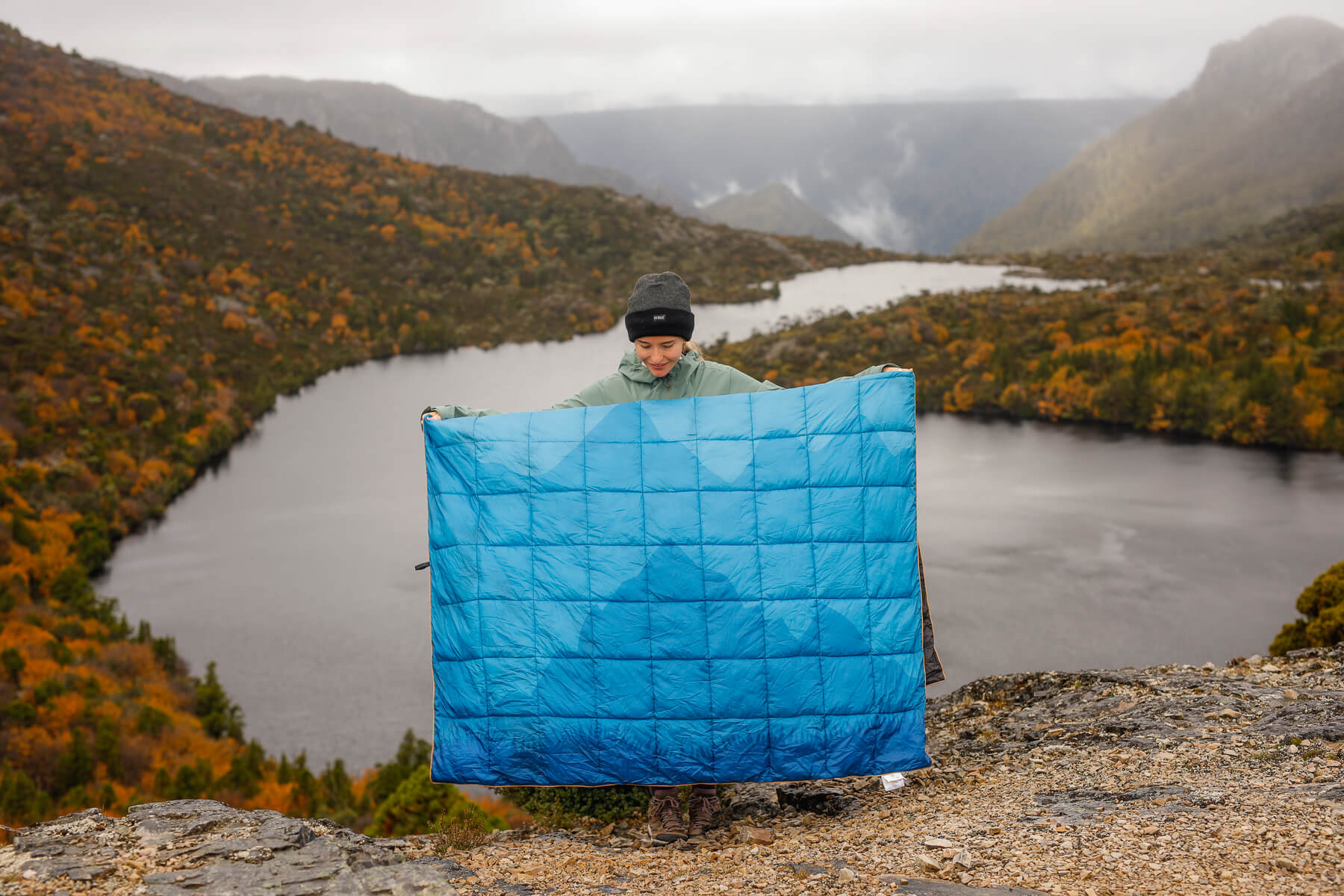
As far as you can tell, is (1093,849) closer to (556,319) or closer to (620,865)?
(620,865)

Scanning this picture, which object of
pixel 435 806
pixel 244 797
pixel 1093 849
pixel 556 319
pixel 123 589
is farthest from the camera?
pixel 556 319

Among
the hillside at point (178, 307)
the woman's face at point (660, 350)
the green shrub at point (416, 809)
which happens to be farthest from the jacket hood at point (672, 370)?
the hillside at point (178, 307)

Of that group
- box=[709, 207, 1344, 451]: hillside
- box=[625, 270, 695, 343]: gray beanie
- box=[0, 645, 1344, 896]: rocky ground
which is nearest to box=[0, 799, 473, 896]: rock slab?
box=[0, 645, 1344, 896]: rocky ground

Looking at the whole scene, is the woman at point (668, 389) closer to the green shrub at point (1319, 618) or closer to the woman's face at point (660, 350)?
the woman's face at point (660, 350)

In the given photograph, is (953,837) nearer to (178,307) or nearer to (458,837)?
(458,837)

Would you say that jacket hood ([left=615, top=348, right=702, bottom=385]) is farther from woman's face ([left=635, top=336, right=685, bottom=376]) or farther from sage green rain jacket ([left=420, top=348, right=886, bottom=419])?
woman's face ([left=635, top=336, right=685, bottom=376])

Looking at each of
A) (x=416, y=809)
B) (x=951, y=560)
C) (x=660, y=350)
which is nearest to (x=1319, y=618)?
(x=660, y=350)

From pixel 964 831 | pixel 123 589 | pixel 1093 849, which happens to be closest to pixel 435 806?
pixel 964 831
